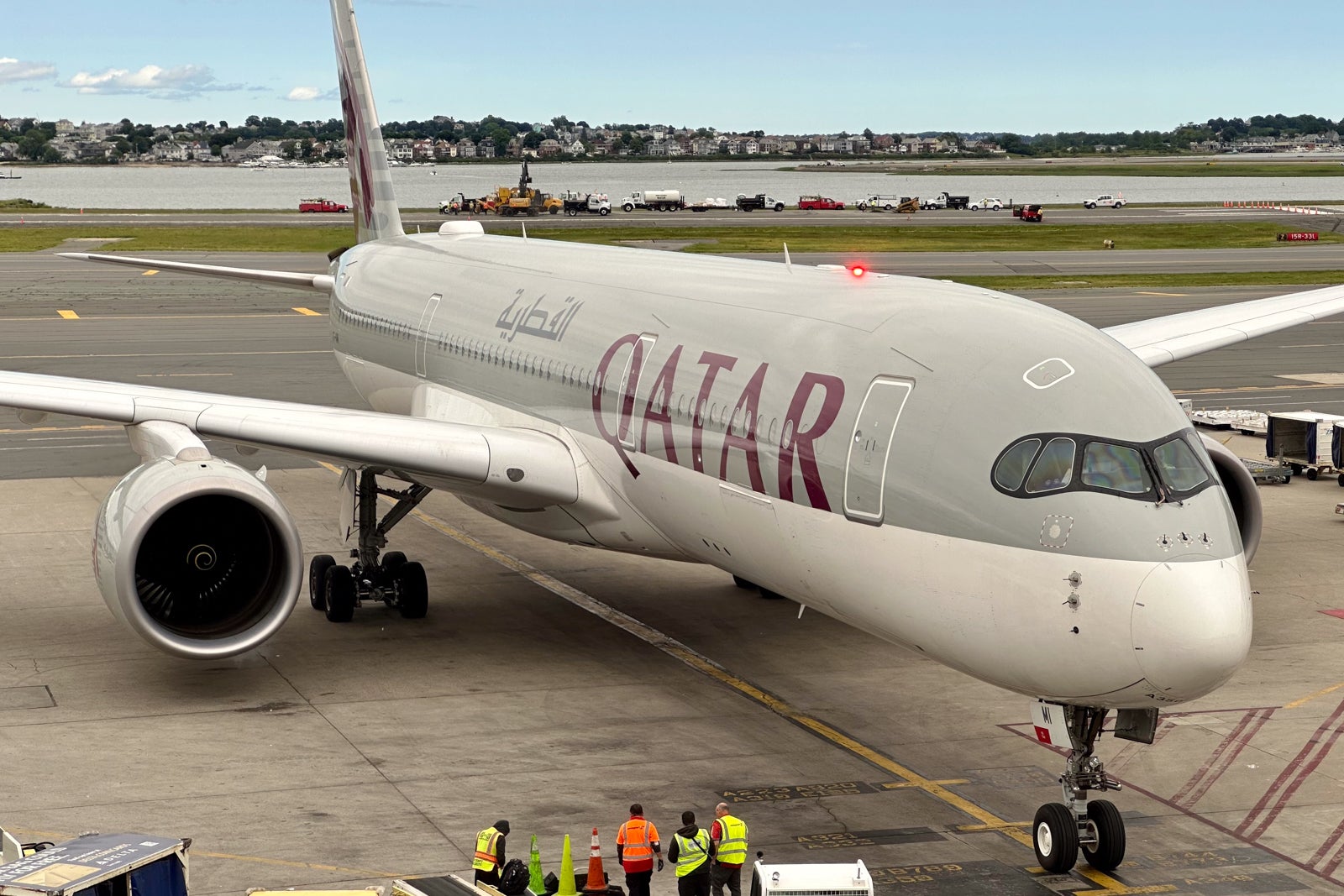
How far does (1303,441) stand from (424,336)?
752 inches

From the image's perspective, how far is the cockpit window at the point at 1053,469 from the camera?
1270 cm

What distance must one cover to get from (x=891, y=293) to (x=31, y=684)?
11.2 m

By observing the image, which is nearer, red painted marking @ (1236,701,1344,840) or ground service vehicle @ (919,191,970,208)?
red painted marking @ (1236,701,1344,840)

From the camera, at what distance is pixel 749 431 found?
16094 mm

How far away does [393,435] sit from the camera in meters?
20.1

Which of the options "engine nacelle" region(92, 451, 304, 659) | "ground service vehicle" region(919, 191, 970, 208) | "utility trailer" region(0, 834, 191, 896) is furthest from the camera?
"ground service vehicle" region(919, 191, 970, 208)

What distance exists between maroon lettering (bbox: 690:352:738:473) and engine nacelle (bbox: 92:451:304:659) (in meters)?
5.03

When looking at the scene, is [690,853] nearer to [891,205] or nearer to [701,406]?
[701,406]

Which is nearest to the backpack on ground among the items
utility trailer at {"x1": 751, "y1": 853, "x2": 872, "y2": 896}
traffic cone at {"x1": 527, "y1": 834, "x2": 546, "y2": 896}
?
traffic cone at {"x1": 527, "y1": 834, "x2": 546, "y2": 896}

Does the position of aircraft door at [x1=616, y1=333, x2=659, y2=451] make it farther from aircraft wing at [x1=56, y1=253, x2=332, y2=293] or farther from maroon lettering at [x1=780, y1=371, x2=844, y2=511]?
aircraft wing at [x1=56, y1=253, x2=332, y2=293]

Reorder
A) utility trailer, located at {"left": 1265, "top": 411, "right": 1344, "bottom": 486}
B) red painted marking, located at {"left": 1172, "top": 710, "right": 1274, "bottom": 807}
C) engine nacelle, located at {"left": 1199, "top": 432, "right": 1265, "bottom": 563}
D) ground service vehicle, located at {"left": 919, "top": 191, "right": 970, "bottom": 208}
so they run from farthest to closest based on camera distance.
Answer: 1. ground service vehicle, located at {"left": 919, "top": 191, "right": 970, "bottom": 208}
2. utility trailer, located at {"left": 1265, "top": 411, "right": 1344, "bottom": 486}
3. engine nacelle, located at {"left": 1199, "top": 432, "right": 1265, "bottom": 563}
4. red painted marking, located at {"left": 1172, "top": 710, "right": 1274, "bottom": 807}

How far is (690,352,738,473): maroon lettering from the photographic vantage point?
1697 centimetres

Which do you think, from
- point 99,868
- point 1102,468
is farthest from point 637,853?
point 1102,468

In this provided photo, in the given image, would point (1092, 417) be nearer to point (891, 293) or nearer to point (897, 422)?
point (897, 422)
